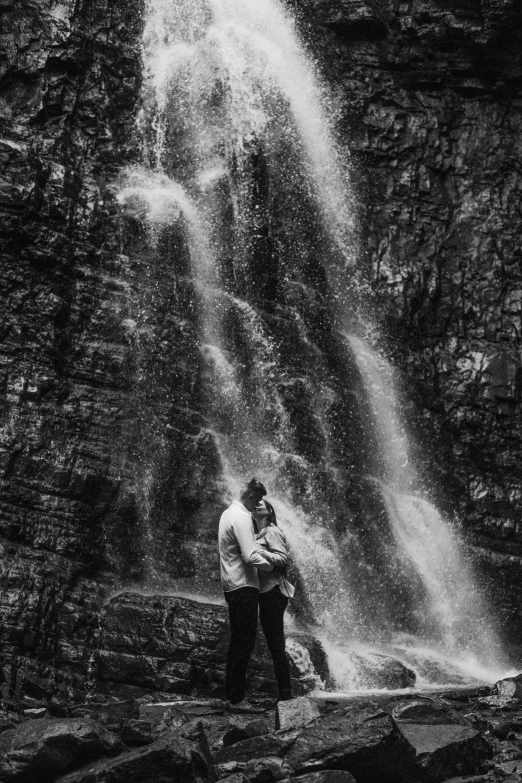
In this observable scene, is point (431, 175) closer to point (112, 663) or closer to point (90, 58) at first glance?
point (90, 58)

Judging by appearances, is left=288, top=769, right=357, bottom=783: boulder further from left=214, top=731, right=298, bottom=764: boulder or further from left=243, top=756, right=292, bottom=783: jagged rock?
left=214, top=731, right=298, bottom=764: boulder

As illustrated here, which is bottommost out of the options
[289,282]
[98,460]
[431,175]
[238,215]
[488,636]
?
[488,636]

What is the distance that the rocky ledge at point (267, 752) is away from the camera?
5.81m

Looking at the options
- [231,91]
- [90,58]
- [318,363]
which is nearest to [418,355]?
[318,363]

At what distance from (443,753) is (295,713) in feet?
4.23

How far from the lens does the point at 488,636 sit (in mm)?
14922

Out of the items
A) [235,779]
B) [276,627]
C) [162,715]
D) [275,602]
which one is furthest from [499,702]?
[235,779]

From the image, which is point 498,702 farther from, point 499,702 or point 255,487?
point 255,487

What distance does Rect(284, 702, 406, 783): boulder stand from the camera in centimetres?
602

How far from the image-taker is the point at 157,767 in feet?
18.9

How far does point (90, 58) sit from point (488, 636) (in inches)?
577

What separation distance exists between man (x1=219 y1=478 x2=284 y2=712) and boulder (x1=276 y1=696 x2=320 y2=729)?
1.03 m

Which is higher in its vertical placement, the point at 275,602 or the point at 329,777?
the point at 275,602

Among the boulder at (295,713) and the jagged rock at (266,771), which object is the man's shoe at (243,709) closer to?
the boulder at (295,713)
